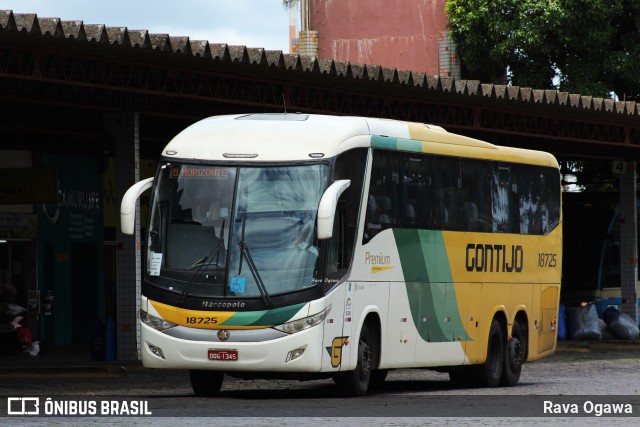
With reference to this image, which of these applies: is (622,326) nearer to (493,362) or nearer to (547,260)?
(547,260)

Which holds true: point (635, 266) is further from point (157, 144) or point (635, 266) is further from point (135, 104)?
point (135, 104)

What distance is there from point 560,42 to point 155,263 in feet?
113

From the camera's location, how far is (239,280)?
18.2 m

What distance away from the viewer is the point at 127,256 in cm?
2748

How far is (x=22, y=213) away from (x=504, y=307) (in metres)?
14.2

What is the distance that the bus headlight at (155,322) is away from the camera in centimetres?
1838

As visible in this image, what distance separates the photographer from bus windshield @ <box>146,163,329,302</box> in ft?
59.8

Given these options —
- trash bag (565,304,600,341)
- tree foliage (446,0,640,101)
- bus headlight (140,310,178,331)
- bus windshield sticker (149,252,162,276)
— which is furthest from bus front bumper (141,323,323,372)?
tree foliage (446,0,640,101)

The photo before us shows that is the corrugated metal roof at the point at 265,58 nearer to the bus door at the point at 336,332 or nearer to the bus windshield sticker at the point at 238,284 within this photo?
the bus windshield sticker at the point at 238,284

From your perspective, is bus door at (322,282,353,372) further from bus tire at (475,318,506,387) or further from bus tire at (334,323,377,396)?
bus tire at (475,318,506,387)

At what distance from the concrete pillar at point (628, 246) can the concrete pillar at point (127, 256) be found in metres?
17.6

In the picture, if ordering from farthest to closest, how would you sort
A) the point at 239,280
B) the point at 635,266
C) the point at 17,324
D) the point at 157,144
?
the point at 635,266 → the point at 157,144 → the point at 17,324 → the point at 239,280

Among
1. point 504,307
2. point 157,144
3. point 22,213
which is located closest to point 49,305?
point 22,213

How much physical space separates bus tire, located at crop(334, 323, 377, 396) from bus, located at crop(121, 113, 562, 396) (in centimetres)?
2
